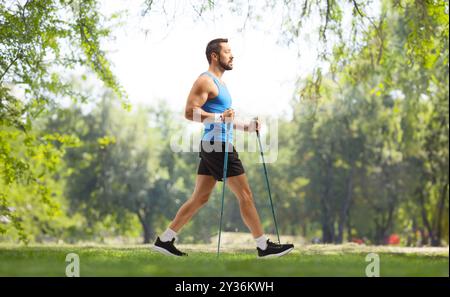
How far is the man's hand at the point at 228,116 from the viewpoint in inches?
284

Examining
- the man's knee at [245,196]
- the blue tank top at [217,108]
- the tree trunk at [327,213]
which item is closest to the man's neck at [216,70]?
the blue tank top at [217,108]

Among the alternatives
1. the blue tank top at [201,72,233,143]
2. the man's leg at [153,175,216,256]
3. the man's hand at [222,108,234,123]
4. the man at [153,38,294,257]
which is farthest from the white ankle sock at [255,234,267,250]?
the man's hand at [222,108,234,123]

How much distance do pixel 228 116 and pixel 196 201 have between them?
1.00 m

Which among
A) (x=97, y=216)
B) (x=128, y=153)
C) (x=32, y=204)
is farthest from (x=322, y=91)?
(x=97, y=216)

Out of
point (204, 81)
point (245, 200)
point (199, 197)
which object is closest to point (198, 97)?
point (204, 81)

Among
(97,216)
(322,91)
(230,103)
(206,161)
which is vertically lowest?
(97,216)

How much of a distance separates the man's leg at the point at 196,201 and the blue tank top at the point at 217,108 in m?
0.46

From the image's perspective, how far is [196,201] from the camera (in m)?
7.52

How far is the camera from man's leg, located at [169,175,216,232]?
7.52 meters

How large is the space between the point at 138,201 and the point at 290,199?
10267 millimetres

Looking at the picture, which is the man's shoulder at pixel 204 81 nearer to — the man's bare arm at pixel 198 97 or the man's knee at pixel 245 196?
the man's bare arm at pixel 198 97

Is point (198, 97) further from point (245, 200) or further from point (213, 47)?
point (245, 200)

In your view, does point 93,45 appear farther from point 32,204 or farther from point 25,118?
point 32,204
